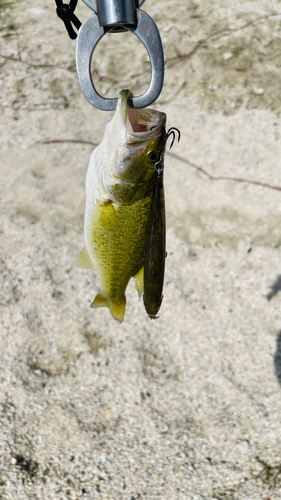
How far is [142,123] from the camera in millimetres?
1414

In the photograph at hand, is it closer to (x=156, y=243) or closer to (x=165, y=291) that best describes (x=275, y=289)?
(x=165, y=291)

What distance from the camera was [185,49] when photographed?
4219 mm

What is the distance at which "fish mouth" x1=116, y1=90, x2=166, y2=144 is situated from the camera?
1.32 m

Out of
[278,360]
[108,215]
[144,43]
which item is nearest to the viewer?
[144,43]

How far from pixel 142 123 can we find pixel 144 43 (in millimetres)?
237

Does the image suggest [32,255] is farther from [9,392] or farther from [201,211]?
[201,211]

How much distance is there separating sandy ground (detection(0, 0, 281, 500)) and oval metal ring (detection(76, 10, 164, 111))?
203cm

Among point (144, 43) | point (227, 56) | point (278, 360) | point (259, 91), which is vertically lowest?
point (278, 360)

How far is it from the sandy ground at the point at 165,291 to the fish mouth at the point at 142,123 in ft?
6.31

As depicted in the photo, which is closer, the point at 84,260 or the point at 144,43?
the point at 144,43

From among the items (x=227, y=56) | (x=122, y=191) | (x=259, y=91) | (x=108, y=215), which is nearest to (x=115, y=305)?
(x=108, y=215)

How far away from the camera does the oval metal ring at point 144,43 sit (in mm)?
1286

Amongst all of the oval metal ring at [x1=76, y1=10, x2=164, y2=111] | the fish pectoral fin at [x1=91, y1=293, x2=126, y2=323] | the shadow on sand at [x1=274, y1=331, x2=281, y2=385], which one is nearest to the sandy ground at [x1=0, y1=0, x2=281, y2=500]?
the shadow on sand at [x1=274, y1=331, x2=281, y2=385]

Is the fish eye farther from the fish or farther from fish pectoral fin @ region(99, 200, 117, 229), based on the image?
fish pectoral fin @ region(99, 200, 117, 229)
